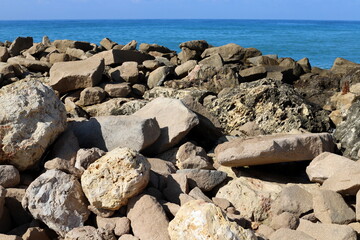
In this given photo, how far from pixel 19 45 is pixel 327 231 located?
11.1m

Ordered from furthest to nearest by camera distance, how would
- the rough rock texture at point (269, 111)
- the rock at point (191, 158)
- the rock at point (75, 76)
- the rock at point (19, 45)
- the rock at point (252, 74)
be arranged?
the rock at point (19, 45), the rock at point (252, 74), the rock at point (75, 76), the rough rock texture at point (269, 111), the rock at point (191, 158)

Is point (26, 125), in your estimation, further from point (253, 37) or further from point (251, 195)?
point (253, 37)

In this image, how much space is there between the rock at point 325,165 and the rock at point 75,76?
399 cm

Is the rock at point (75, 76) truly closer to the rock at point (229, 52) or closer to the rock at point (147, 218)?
the rock at point (147, 218)

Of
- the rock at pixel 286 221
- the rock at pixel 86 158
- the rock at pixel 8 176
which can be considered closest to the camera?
the rock at pixel 286 221

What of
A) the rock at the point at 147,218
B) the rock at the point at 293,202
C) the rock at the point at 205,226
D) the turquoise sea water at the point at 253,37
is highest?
the rock at the point at 205,226

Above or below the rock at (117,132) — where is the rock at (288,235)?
below

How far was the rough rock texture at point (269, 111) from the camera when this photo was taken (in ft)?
21.2

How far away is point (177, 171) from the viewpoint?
474 centimetres

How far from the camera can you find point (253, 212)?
4426 mm

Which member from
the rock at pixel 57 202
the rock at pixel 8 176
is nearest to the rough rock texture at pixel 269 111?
the rock at pixel 57 202

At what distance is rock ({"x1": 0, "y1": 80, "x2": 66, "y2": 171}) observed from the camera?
14.8 ft

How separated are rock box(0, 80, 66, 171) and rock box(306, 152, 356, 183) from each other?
2.45 meters

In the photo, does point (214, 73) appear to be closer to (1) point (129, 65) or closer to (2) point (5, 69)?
(1) point (129, 65)
